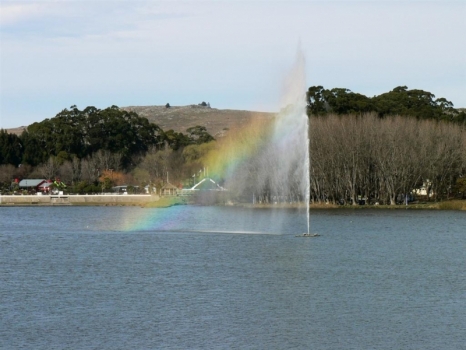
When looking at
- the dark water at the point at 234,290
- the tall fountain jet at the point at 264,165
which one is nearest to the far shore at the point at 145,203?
the tall fountain jet at the point at 264,165

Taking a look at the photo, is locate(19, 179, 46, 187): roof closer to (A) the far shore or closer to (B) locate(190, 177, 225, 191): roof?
(A) the far shore

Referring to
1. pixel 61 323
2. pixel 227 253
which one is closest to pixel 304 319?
pixel 61 323

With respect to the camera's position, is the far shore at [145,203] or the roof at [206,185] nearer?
the far shore at [145,203]

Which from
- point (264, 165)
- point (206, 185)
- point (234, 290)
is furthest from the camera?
point (206, 185)

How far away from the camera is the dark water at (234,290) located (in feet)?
85.4

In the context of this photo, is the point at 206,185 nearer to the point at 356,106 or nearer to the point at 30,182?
the point at 356,106

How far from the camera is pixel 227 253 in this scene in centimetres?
4741

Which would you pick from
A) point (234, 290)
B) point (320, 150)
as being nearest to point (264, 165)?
point (320, 150)

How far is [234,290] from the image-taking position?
34094 millimetres

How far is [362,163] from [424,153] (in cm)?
675

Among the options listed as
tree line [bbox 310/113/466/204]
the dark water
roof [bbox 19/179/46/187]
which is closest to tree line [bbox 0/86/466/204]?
tree line [bbox 310/113/466/204]

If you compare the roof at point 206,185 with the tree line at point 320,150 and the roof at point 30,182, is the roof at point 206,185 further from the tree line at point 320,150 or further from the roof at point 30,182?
the roof at point 30,182

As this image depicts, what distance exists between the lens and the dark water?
26.0 meters

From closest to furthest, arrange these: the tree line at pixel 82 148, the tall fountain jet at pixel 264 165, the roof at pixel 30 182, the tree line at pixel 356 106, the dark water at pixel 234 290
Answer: the dark water at pixel 234 290 < the tall fountain jet at pixel 264 165 < the tree line at pixel 356 106 < the tree line at pixel 82 148 < the roof at pixel 30 182
